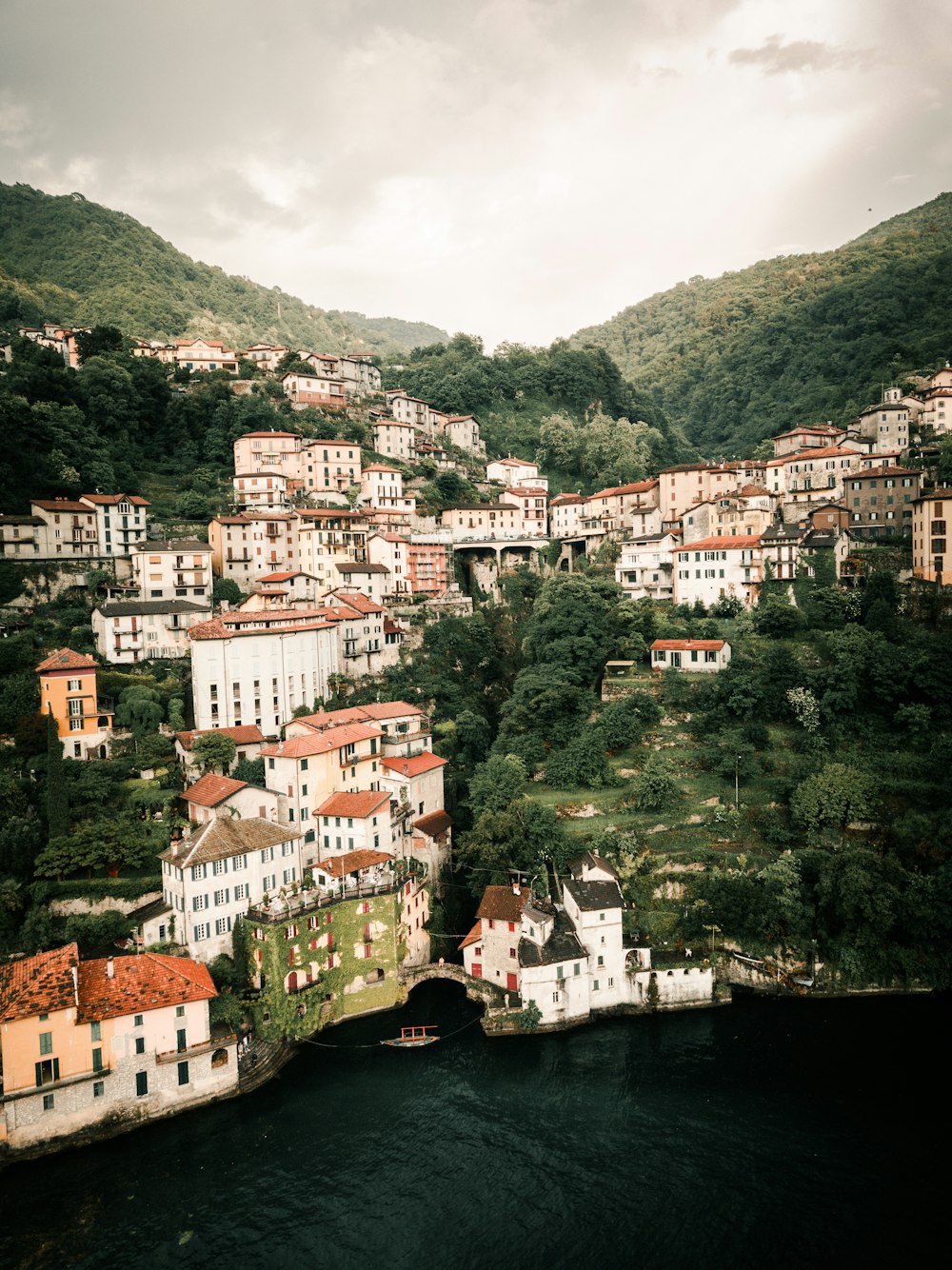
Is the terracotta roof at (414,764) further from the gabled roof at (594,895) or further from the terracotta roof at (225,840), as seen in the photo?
the gabled roof at (594,895)

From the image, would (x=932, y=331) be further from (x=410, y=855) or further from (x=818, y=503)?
(x=410, y=855)

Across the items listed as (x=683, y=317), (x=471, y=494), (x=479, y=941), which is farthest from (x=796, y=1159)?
(x=683, y=317)

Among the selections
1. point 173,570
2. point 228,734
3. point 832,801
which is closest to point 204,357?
point 173,570

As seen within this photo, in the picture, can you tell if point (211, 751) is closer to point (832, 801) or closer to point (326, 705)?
point (326, 705)

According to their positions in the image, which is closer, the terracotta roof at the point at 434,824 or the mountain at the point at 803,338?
the terracotta roof at the point at 434,824

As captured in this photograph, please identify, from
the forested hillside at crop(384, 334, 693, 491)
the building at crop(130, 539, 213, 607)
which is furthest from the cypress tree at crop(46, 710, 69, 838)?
the forested hillside at crop(384, 334, 693, 491)

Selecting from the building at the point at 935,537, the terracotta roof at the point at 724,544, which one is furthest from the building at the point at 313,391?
the building at the point at 935,537

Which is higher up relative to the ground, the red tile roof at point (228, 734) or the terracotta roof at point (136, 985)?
the red tile roof at point (228, 734)
